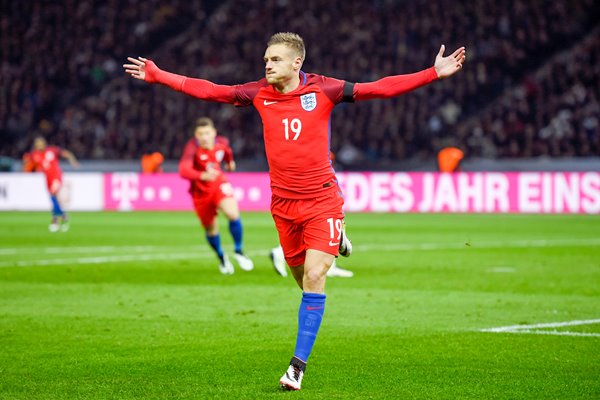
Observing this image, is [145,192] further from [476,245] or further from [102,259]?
[102,259]

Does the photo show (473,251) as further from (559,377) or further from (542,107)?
(542,107)

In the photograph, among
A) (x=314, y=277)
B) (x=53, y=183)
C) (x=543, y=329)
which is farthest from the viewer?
(x=53, y=183)

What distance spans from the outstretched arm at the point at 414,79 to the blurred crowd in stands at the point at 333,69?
84.4ft

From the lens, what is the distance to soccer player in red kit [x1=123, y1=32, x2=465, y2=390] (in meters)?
7.26

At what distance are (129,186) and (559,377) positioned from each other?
28.2 meters

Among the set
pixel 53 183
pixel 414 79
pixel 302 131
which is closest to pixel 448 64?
pixel 414 79

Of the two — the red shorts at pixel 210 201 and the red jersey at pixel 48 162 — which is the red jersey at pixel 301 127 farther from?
the red jersey at pixel 48 162

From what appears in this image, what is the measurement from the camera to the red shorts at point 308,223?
289 inches

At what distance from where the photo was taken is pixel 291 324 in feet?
32.7

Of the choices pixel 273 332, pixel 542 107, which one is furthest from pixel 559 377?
pixel 542 107

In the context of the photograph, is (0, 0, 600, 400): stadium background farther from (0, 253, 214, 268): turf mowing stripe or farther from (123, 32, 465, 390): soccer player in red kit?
(123, 32, 465, 390): soccer player in red kit

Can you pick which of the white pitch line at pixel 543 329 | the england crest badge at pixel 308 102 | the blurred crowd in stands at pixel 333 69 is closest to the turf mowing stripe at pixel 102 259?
the white pitch line at pixel 543 329

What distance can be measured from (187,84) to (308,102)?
0.92 meters

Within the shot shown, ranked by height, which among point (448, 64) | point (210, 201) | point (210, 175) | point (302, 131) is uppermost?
point (448, 64)
